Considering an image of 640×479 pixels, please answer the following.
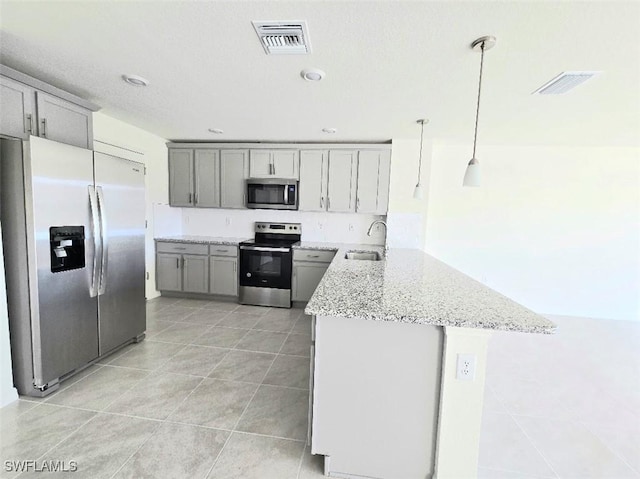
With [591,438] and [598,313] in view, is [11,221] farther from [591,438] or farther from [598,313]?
[598,313]

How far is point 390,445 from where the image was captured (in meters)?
1.51

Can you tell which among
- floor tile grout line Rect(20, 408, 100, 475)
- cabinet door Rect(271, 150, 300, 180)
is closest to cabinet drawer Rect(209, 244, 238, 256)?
cabinet door Rect(271, 150, 300, 180)

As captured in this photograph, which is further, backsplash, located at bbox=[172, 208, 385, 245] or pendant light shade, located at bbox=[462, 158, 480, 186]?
backsplash, located at bbox=[172, 208, 385, 245]

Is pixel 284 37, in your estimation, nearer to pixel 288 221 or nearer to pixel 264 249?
pixel 264 249

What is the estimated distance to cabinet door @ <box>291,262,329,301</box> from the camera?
4.11 meters

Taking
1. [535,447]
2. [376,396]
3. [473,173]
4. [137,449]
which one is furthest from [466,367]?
[137,449]

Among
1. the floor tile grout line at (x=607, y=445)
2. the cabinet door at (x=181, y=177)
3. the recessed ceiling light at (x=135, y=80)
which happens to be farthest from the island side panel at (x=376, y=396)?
the cabinet door at (x=181, y=177)

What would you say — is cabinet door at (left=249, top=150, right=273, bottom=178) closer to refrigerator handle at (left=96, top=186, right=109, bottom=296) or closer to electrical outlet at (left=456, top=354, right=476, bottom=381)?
refrigerator handle at (left=96, top=186, right=109, bottom=296)

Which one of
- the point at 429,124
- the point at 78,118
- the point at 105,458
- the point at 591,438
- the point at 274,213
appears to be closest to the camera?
the point at 105,458

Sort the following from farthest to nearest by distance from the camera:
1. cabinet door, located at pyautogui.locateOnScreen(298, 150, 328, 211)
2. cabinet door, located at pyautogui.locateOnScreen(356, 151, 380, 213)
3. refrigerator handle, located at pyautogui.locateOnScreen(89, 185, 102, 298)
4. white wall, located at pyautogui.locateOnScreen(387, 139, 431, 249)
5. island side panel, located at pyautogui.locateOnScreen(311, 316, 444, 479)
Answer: cabinet door, located at pyautogui.locateOnScreen(298, 150, 328, 211)
cabinet door, located at pyautogui.locateOnScreen(356, 151, 380, 213)
white wall, located at pyautogui.locateOnScreen(387, 139, 431, 249)
refrigerator handle, located at pyautogui.locateOnScreen(89, 185, 102, 298)
island side panel, located at pyautogui.locateOnScreen(311, 316, 444, 479)

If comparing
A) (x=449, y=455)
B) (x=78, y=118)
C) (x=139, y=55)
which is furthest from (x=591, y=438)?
(x=78, y=118)

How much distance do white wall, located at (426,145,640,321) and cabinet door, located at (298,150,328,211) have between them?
5.20 feet

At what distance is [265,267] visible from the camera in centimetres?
421

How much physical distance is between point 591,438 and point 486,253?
2769mm
